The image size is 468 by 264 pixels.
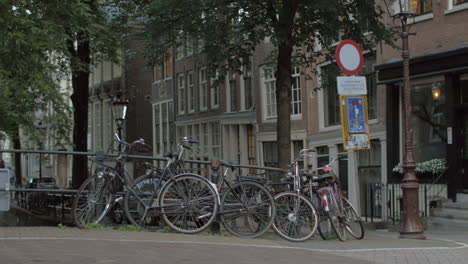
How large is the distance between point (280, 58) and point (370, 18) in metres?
2.32

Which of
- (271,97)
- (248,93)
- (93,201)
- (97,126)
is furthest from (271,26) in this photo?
(97,126)

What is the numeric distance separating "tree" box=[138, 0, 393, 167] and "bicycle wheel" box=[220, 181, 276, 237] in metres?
5.84

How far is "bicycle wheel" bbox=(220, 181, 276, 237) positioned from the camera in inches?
407

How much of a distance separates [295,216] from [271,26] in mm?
6929

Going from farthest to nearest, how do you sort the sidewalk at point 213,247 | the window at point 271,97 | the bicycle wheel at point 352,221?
the window at point 271,97, the bicycle wheel at point 352,221, the sidewalk at point 213,247

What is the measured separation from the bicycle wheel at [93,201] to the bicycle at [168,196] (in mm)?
14

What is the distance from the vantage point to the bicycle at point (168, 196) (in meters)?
10.3

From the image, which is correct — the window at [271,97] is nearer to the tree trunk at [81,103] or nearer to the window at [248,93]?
the window at [248,93]

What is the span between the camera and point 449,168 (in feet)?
62.2

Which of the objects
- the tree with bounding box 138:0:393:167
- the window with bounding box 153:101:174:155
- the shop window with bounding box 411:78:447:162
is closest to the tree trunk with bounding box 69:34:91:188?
the tree with bounding box 138:0:393:167

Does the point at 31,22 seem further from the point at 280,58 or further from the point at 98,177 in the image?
the point at 280,58

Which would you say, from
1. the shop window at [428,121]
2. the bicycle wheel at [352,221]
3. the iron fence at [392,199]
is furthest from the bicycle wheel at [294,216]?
the shop window at [428,121]

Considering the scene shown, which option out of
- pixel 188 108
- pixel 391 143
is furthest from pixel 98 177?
pixel 188 108

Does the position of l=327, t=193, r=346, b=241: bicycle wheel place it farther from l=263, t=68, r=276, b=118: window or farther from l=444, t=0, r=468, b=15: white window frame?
l=263, t=68, r=276, b=118: window
